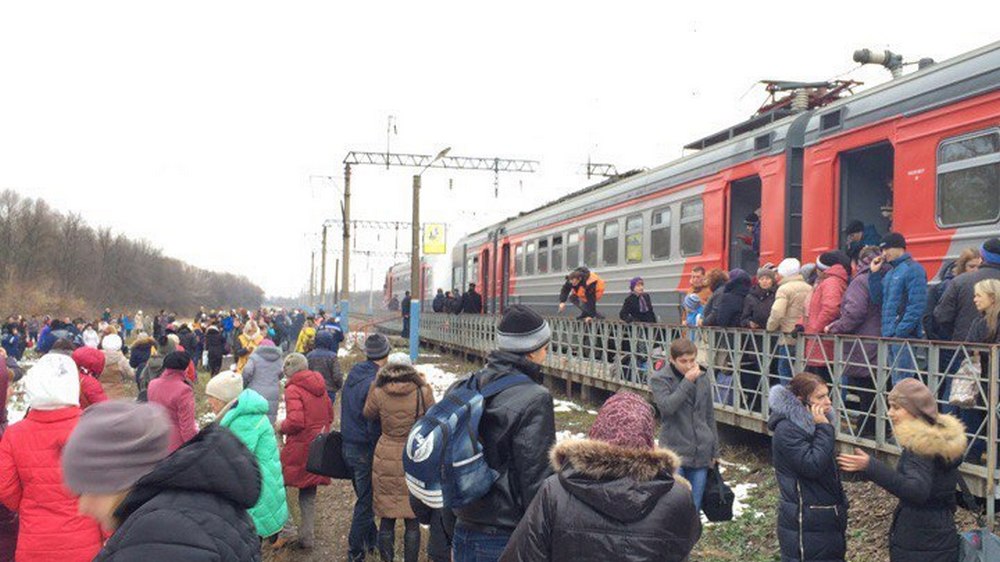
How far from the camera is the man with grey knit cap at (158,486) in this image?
2.34 metres

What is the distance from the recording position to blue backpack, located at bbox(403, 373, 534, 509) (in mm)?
3590

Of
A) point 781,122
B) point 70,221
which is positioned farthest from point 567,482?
point 70,221

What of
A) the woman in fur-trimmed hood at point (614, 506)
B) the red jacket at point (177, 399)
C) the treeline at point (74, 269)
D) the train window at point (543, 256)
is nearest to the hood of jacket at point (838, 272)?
the red jacket at point (177, 399)

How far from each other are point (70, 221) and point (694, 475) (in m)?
79.6

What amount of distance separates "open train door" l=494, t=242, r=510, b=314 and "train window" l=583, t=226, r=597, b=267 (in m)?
6.44

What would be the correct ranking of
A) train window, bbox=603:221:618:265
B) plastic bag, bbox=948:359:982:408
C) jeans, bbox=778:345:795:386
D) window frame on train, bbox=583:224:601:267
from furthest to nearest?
1. window frame on train, bbox=583:224:601:267
2. train window, bbox=603:221:618:265
3. jeans, bbox=778:345:795:386
4. plastic bag, bbox=948:359:982:408

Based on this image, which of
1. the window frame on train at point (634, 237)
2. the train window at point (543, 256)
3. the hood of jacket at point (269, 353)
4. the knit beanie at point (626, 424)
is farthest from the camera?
the train window at point (543, 256)

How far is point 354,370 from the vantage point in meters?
6.89

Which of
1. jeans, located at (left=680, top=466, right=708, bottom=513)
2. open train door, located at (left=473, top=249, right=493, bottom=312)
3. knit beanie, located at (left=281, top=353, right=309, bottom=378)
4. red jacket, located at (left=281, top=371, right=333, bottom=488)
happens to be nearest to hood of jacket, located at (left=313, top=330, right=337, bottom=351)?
knit beanie, located at (left=281, top=353, right=309, bottom=378)

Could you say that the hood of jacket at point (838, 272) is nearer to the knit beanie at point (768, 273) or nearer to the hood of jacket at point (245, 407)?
the knit beanie at point (768, 273)

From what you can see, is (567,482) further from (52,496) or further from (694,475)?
(694,475)

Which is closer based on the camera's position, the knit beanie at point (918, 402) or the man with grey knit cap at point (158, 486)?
the man with grey knit cap at point (158, 486)

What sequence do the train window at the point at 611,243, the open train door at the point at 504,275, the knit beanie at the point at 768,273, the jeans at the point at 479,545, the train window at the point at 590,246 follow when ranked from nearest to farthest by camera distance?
1. the jeans at the point at 479,545
2. the knit beanie at the point at 768,273
3. the train window at the point at 611,243
4. the train window at the point at 590,246
5. the open train door at the point at 504,275

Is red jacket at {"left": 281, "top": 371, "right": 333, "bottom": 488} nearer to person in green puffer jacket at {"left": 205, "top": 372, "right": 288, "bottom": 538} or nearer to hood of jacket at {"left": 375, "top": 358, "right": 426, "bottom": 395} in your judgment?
hood of jacket at {"left": 375, "top": 358, "right": 426, "bottom": 395}
